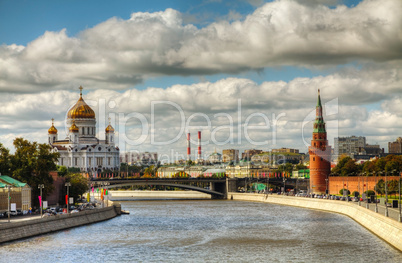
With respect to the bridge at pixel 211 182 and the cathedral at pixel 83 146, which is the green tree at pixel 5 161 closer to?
the bridge at pixel 211 182

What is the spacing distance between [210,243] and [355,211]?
22.7 metres

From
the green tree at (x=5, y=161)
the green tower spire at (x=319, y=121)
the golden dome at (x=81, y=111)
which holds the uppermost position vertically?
the golden dome at (x=81, y=111)

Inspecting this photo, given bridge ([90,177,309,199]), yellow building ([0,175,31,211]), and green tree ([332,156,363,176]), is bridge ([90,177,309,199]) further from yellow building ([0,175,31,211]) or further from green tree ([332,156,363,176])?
yellow building ([0,175,31,211])

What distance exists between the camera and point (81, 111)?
18725 cm

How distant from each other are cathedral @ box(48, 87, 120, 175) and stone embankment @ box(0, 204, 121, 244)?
11461 cm

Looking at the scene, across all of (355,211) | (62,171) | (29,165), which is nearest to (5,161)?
(29,165)

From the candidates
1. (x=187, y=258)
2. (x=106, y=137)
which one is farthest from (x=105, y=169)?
(x=187, y=258)

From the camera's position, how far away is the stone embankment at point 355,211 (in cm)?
4672

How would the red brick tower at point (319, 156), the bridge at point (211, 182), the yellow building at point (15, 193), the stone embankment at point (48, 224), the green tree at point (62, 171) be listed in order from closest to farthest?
the stone embankment at point (48, 224), the yellow building at point (15, 193), the green tree at point (62, 171), the bridge at point (211, 182), the red brick tower at point (319, 156)

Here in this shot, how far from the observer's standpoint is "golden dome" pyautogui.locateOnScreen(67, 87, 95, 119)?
187125 millimetres

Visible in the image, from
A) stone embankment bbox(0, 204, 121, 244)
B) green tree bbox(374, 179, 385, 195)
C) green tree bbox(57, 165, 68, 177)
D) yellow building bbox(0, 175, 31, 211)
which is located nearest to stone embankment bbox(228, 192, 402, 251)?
green tree bbox(374, 179, 385, 195)

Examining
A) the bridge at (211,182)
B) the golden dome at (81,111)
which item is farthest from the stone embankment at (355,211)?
the golden dome at (81,111)

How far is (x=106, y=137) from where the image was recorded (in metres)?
200

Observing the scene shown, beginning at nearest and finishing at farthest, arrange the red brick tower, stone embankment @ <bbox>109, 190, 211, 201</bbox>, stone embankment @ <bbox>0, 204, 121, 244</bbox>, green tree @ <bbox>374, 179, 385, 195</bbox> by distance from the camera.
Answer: stone embankment @ <bbox>0, 204, 121, 244</bbox>
green tree @ <bbox>374, 179, 385, 195</bbox>
the red brick tower
stone embankment @ <bbox>109, 190, 211, 201</bbox>
